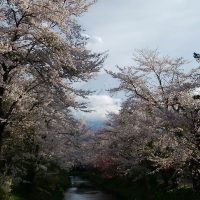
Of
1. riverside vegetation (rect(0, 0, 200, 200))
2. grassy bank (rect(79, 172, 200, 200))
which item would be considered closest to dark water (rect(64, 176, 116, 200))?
grassy bank (rect(79, 172, 200, 200))

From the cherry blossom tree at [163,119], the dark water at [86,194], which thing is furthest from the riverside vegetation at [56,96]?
the dark water at [86,194]

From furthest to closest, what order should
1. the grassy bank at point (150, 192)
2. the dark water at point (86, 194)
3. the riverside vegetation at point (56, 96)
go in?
the dark water at point (86, 194) < the grassy bank at point (150, 192) < the riverside vegetation at point (56, 96)

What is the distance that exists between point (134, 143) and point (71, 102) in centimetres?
1478

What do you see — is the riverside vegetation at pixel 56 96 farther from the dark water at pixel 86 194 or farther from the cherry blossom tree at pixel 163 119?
the dark water at pixel 86 194

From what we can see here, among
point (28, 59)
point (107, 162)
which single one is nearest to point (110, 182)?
point (107, 162)

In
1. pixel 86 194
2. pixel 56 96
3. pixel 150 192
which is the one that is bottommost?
pixel 86 194

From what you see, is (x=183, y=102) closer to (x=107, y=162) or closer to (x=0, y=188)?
(x=0, y=188)

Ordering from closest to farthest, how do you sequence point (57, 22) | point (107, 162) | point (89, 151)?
point (57, 22), point (107, 162), point (89, 151)

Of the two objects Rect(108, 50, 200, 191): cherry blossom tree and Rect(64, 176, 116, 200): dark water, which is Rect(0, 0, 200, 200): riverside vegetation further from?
Rect(64, 176, 116, 200): dark water

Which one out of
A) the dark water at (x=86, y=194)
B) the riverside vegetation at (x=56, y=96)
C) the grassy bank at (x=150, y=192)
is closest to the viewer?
the riverside vegetation at (x=56, y=96)

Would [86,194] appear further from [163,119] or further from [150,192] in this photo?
[163,119]

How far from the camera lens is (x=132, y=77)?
29859 millimetres

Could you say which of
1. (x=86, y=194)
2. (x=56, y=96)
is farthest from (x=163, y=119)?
(x=86, y=194)

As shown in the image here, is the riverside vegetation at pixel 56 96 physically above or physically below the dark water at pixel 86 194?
above
